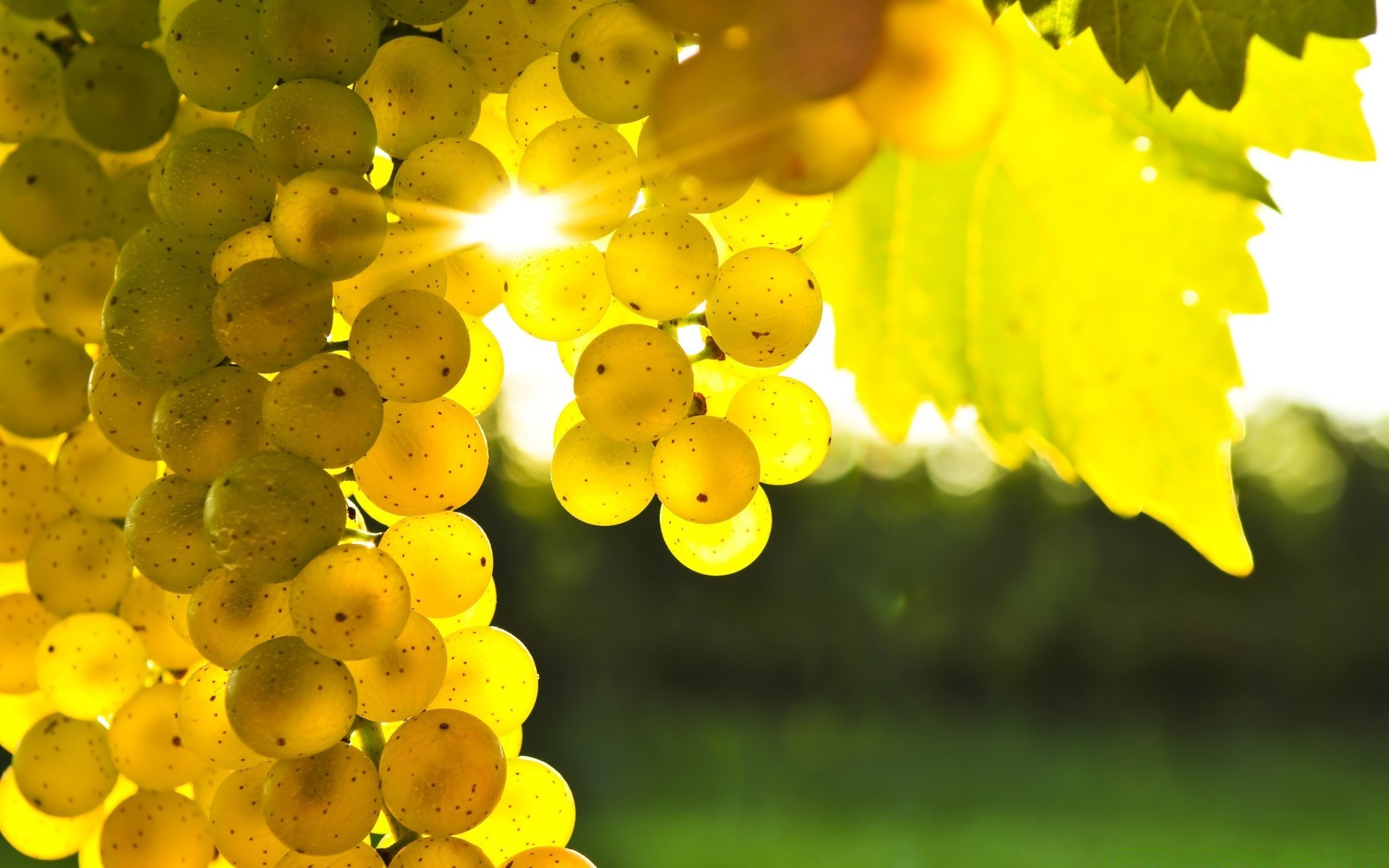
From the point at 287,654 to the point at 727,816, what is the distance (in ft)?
18.5

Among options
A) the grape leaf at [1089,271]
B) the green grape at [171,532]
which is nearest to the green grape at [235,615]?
the green grape at [171,532]

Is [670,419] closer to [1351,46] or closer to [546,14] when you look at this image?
[546,14]

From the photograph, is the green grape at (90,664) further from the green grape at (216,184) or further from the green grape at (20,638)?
the green grape at (216,184)

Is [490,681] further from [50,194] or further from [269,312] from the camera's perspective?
[50,194]

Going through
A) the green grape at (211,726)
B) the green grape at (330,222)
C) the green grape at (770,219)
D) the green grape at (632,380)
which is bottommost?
the green grape at (211,726)

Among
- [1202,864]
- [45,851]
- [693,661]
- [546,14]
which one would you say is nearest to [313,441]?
[546,14]

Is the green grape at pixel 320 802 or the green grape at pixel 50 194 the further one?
the green grape at pixel 50 194

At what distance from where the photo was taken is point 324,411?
1.04 ft

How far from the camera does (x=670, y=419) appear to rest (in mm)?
352

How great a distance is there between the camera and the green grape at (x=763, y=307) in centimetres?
35

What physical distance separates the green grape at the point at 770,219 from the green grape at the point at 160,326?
6.0 inches

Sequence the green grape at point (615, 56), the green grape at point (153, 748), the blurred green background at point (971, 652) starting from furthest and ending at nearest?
the blurred green background at point (971, 652)
the green grape at point (153, 748)
the green grape at point (615, 56)

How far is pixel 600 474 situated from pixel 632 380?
0.04m

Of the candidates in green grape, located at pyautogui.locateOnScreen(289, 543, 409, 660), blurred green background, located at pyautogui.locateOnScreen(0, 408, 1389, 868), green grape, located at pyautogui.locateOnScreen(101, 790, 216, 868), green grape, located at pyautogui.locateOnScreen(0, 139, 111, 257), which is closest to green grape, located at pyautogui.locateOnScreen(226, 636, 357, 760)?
green grape, located at pyautogui.locateOnScreen(289, 543, 409, 660)
